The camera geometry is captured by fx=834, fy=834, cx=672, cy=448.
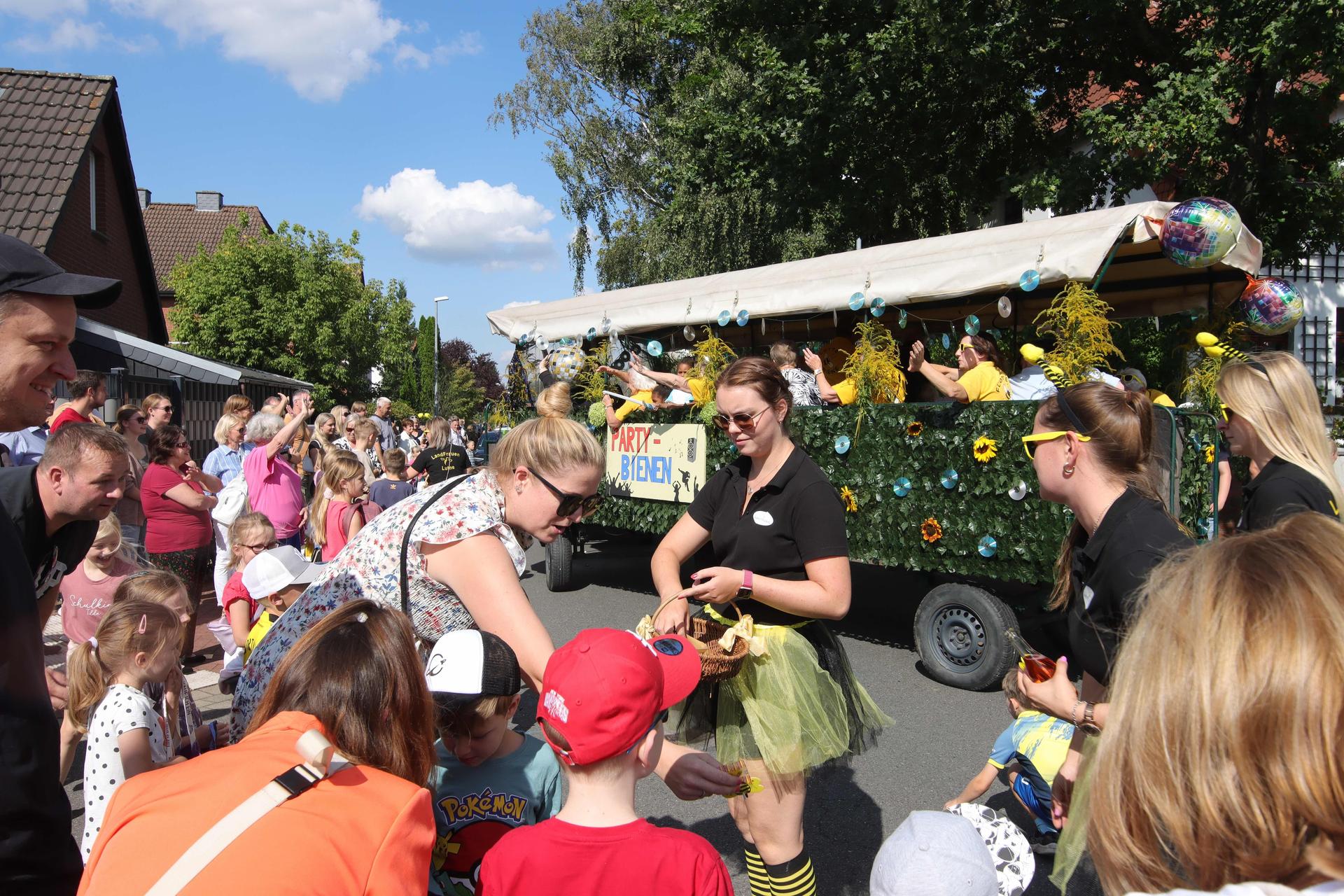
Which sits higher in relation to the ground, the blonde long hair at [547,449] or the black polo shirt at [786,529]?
the blonde long hair at [547,449]

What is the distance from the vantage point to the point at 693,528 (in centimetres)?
304

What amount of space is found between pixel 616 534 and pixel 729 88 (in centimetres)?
1045

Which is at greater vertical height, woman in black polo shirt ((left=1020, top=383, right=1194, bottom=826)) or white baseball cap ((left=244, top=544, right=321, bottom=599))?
woman in black polo shirt ((left=1020, top=383, right=1194, bottom=826))

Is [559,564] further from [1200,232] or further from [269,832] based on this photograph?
[269,832]

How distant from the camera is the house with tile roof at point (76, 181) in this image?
44.4ft

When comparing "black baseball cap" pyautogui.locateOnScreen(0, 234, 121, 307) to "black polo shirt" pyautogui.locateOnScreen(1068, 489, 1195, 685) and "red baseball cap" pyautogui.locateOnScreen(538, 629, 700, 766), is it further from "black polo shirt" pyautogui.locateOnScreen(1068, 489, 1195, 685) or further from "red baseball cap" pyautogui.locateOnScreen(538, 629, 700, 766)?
"black polo shirt" pyautogui.locateOnScreen(1068, 489, 1195, 685)

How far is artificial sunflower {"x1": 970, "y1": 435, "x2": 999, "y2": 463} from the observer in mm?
5293

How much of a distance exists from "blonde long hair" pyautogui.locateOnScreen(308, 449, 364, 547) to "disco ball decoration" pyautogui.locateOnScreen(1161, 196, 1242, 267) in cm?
565

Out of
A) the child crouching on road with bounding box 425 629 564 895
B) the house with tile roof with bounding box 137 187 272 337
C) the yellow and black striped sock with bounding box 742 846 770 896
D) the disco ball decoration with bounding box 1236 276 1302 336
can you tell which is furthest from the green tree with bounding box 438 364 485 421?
the child crouching on road with bounding box 425 629 564 895

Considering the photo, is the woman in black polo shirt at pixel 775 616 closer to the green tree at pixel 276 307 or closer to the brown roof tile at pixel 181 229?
the green tree at pixel 276 307

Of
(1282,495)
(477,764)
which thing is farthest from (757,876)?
(1282,495)

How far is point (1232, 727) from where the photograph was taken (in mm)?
913

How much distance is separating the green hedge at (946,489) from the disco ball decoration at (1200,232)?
3.22 ft

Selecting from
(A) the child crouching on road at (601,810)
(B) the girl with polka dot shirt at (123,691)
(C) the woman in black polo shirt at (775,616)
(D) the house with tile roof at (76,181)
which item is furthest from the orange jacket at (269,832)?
(D) the house with tile roof at (76,181)
